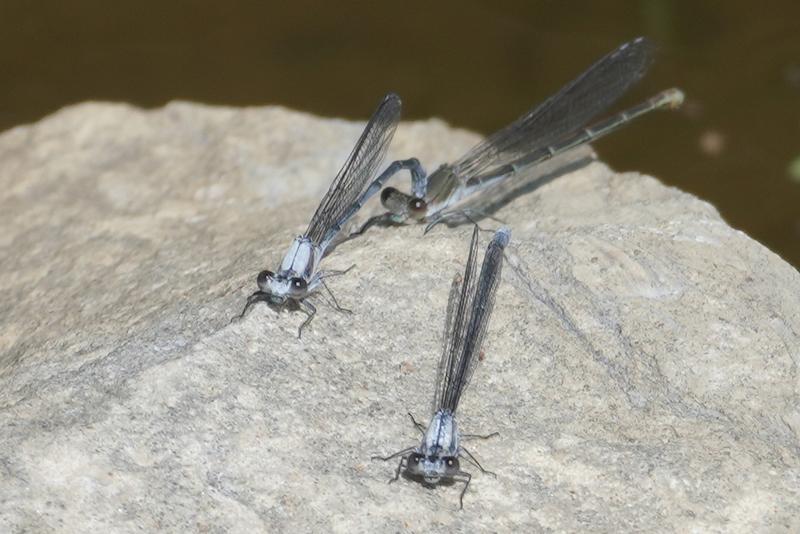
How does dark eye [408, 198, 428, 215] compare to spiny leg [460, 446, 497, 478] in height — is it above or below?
above

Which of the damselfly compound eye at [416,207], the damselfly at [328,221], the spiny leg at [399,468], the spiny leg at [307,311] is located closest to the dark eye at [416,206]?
the damselfly compound eye at [416,207]

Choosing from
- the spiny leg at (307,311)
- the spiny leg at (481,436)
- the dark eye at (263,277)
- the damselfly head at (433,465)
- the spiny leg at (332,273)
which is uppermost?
the spiny leg at (332,273)

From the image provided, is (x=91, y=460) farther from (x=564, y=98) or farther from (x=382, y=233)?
(x=564, y=98)

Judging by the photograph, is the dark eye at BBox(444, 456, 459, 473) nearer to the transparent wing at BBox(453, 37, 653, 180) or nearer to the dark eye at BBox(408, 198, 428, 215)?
the dark eye at BBox(408, 198, 428, 215)

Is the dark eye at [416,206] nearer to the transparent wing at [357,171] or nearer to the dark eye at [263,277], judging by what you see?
the transparent wing at [357,171]

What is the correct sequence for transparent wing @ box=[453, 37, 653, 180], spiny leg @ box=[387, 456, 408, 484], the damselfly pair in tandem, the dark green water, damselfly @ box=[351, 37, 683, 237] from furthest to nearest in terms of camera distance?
the dark green water
transparent wing @ box=[453, 37, 653, 180]
damselfly @ box=[351, 37, 683, 237]
the damselfly pair in tandem
spiny leg @ box=[387, 456, 408, 484]

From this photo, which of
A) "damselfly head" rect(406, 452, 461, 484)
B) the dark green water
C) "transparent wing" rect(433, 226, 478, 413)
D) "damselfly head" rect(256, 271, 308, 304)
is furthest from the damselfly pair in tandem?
the dark green water

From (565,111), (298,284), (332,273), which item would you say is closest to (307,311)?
(298,284)

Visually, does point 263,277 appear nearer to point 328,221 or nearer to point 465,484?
point 328,221
